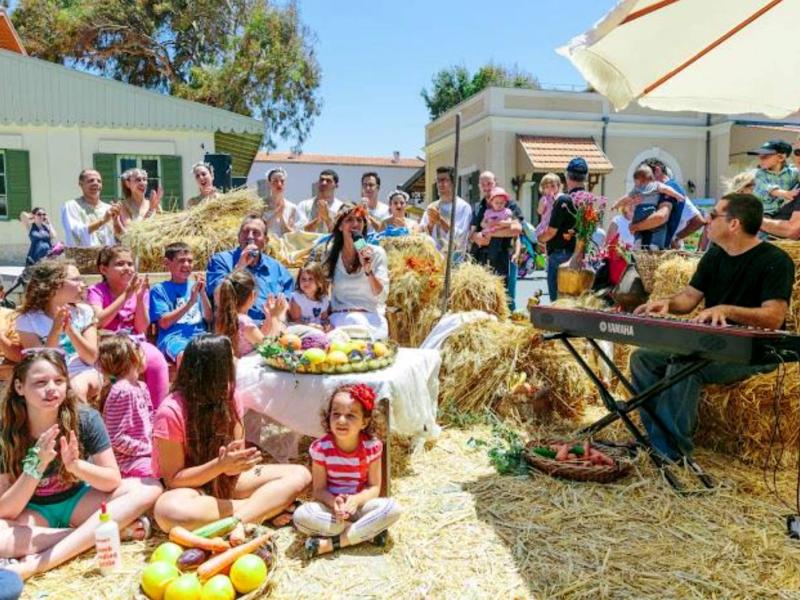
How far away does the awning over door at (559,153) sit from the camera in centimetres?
1953

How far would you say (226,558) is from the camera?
269 cm

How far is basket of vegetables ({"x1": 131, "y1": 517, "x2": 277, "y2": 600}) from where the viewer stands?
100.0 inches

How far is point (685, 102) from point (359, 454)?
2.80 metres

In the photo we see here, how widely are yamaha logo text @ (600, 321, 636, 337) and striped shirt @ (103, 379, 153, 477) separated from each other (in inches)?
98.9

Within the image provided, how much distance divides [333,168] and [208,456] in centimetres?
3815

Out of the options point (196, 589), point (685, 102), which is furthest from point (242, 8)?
point (196, 589)

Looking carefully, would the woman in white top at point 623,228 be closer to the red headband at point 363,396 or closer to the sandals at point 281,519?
the red headband at point 363,396

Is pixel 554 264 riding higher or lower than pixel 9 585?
higher

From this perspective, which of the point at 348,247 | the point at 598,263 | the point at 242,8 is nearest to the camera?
the point at 348,247

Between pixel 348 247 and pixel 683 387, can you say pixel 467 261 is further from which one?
pixel 683 387

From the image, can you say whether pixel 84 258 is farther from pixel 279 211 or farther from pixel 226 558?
pixel 226 558

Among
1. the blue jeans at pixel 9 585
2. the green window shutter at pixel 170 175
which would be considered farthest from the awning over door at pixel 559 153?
the blue jeans at pixel 9 585

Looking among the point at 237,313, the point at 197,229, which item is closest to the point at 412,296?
the point at 237,313

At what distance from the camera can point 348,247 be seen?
5.28 m
